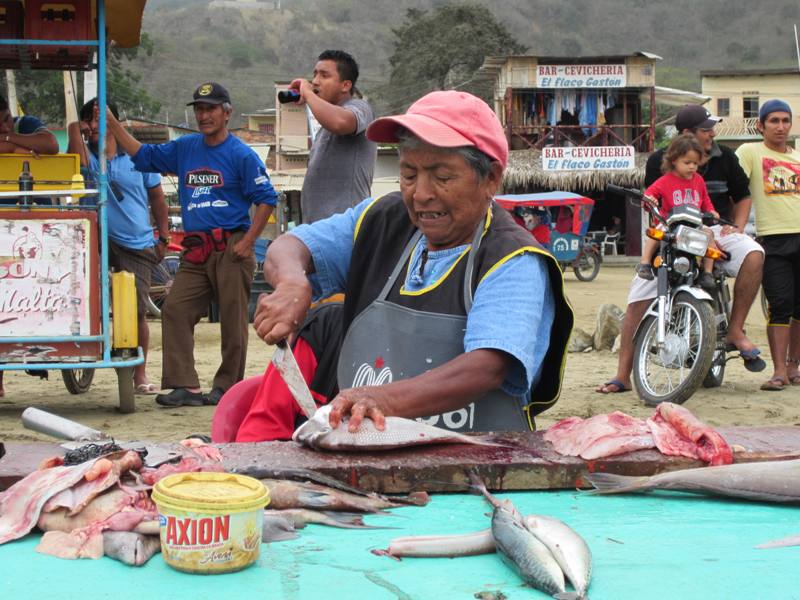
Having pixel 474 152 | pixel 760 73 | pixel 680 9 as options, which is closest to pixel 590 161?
pixel 760 73

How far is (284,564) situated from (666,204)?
5.64 metres

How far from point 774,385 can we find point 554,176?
23863mm

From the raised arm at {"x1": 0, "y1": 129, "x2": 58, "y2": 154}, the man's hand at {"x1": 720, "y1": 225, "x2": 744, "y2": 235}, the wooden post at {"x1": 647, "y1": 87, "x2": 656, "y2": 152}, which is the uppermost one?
the wooden post at {"x1": 647, "y1": 87, "x2": 656, "y2": 152}

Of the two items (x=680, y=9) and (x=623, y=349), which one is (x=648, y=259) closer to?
(x=623, y=349)

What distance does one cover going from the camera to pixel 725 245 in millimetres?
7254

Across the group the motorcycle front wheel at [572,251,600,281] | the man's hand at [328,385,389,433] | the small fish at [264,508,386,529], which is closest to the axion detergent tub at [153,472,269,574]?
the small fish at [264,508,386,529]

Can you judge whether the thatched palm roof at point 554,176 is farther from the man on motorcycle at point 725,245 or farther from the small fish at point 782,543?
the small fish at point 782,543

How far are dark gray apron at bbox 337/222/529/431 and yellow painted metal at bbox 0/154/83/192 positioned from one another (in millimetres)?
3920

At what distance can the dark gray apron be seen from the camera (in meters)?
3.04

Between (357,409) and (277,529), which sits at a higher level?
(357,409)

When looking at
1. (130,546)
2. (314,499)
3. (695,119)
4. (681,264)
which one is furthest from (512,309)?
(695,119)

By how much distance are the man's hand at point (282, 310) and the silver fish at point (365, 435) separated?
0.33 meters

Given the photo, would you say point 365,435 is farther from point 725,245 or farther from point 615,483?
point 725,245

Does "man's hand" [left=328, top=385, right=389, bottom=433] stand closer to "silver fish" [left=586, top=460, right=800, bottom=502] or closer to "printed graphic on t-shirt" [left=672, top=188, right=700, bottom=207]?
"silver fish" [left=586, top=460, right=800, bottom=502]
